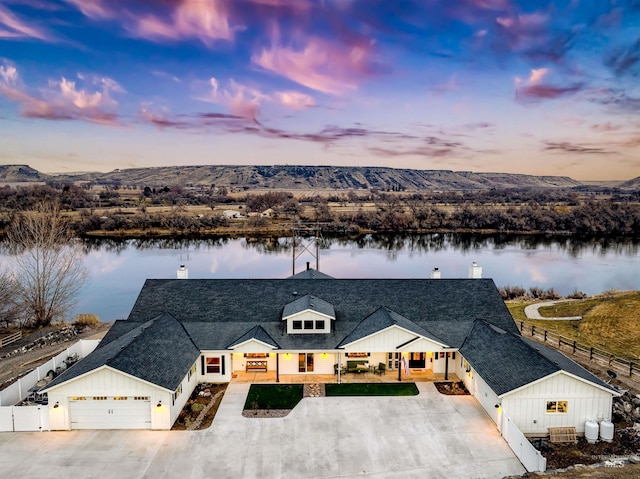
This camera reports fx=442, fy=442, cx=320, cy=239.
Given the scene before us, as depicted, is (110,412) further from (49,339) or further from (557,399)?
(557,399)

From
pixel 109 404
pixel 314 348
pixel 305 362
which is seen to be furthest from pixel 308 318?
pixel 109 404

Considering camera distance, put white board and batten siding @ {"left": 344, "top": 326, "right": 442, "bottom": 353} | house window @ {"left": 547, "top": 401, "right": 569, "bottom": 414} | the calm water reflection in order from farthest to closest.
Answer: the calm water reflection < white board and batten siding @ {"left": 344, "top": 326, "right": 442, "bottom": 353} < house window @ {"left": 547, "top": 401, "right": 569, "bottom": 414}

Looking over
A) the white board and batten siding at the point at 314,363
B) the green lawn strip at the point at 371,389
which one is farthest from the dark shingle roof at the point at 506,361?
the white board and batten siding at the point at 314,363

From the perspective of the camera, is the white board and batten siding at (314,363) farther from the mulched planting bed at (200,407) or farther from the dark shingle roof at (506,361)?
the dark shingle roof at (506,361)

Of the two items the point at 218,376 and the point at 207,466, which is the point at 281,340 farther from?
the point at 207,466

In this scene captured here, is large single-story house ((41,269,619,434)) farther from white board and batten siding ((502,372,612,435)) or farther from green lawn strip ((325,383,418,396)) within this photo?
green lawn strip ((325,383,418,396))

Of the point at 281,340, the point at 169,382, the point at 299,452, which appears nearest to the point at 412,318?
the point at 281,340

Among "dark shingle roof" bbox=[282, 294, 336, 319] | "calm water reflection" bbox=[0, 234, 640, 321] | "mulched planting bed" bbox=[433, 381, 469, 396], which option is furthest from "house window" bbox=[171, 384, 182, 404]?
"calm water reflection" bbox=[0, 234, 640, 321]
